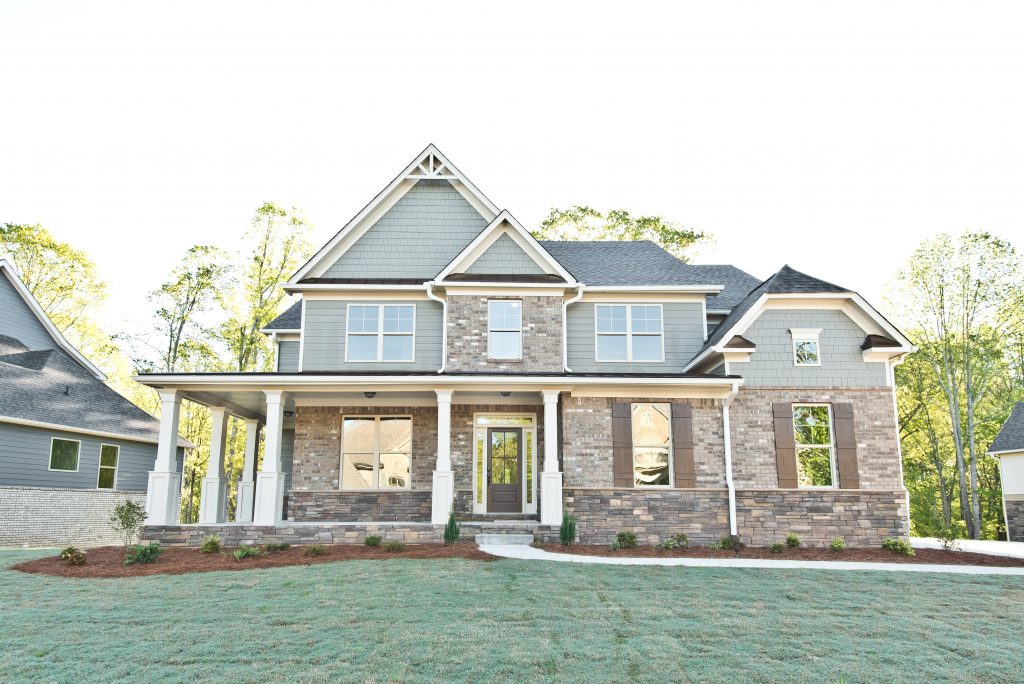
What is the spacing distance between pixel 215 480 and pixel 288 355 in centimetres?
369

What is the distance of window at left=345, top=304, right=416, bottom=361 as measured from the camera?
1680cm

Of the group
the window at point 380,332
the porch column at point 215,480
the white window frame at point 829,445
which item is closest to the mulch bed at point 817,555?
the white window frame at point 829,445

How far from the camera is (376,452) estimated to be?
16281mm

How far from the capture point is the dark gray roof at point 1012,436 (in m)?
21.1

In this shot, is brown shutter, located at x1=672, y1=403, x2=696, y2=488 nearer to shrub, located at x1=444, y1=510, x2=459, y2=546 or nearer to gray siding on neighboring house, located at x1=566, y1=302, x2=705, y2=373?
gray siding on neighboring house, located at x1=566, y1=302, x2=705, y2=373

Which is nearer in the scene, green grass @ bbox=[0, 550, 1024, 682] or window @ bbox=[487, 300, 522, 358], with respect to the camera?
green grass @ bbox=[0, 550, 1024, 682]

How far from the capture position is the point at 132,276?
30484mm

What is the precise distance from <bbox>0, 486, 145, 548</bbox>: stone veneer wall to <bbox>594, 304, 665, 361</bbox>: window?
1452 cm

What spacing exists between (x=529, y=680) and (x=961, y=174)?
25601 mm

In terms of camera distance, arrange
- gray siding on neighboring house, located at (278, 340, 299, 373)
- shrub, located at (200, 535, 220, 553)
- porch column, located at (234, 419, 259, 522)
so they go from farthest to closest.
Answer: gray siding on neighboring house, located at (278, 340, 299, 373) < porch column, located at (234, 419, 259, 522) < shrub, located at (200, 535, 220, 553)

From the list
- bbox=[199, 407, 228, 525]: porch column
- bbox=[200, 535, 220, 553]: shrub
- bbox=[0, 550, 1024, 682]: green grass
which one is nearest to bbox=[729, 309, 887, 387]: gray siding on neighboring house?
bbox=[0, 550, 1024, 682]: green grass

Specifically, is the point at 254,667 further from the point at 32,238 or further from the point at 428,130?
the point at 32,238

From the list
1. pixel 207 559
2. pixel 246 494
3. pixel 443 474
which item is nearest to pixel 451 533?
pixel 443 474

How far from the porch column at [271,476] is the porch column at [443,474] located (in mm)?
3193
